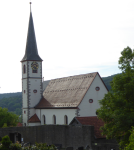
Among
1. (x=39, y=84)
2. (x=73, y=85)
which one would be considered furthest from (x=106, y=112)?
(x=39, y=84)

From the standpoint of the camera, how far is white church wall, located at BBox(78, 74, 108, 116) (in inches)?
1903

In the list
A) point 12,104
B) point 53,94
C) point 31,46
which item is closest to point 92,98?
point 53,94

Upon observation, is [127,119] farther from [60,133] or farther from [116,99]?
[60,133]

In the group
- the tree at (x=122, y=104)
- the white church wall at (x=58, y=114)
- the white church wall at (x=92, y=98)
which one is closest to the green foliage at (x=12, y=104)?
the white church wall at (x=58, y=114)

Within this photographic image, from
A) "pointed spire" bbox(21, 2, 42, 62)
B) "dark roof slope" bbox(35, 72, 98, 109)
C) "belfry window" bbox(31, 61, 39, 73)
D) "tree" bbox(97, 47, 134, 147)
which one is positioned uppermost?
"pointed spire" bbox(21, 2, 42, 62)

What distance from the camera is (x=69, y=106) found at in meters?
49.6

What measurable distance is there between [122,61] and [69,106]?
1907cm

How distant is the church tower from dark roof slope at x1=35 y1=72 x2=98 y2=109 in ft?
4.69

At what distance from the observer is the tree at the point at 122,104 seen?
30078 millimetres

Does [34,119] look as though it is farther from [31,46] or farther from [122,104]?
[122,104]

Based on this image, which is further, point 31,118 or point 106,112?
point 31,118

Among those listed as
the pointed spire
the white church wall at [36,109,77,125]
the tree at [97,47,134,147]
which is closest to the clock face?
the pointed spire

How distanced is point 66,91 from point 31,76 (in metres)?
8.62

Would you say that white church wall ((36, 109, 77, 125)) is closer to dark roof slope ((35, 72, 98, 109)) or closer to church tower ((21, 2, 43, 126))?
dark roof slope ((35, 72, 98, 109))
